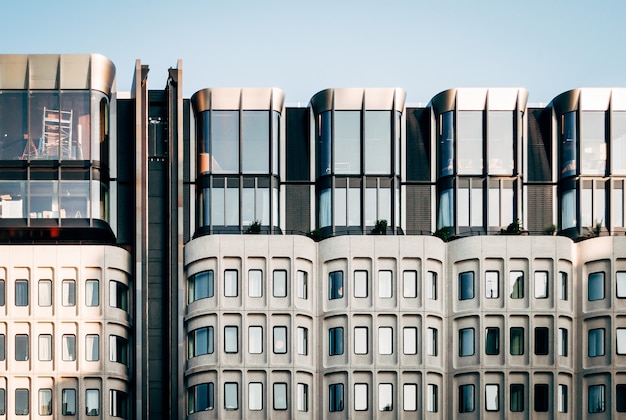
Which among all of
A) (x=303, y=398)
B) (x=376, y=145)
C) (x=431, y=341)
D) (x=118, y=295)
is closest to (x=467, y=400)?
(x=431, y=341)

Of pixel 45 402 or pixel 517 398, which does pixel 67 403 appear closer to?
pixel 45 402

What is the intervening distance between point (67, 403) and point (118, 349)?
4.40 metres

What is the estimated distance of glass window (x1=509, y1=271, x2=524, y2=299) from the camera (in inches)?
3556

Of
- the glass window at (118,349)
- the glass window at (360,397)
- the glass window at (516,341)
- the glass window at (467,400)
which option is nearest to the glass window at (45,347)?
the glass window at (118,349)

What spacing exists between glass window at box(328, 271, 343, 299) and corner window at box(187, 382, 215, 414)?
29.7ft

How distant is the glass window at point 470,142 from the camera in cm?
9406

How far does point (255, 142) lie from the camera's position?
93.5 meters

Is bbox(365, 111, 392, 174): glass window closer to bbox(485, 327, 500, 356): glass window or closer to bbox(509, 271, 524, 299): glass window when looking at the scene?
bbox(509, 271, 524, 299): glass window

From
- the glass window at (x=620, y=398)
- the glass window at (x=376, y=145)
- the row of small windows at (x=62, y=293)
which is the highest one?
the glass window at (x=376, y=145)

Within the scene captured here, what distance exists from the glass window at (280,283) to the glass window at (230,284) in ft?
7.63

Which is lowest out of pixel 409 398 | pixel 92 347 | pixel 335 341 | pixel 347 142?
pixel 409 398

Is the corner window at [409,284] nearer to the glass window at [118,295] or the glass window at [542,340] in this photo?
the glass window at [542,340]

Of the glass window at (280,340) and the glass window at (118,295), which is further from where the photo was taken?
the glass window at (118,295)

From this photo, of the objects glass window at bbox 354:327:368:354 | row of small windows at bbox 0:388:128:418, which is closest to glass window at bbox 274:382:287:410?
glass window at bbox 354:327:368:354
